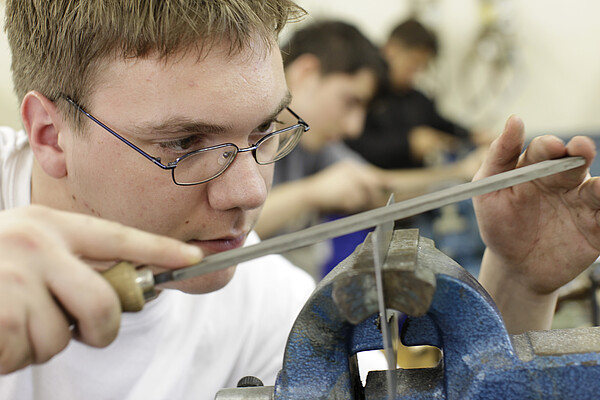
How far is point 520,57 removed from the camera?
15.2 ft

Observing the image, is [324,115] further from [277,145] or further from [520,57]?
[520,57]

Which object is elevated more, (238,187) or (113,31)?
(113,31)

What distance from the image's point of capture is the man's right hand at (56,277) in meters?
0.55

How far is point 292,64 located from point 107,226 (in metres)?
1.94

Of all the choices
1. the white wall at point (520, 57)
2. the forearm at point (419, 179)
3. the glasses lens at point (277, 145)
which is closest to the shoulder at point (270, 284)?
the glasses lens at point (277, 145)

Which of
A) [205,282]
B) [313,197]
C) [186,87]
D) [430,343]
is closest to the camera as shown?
[430,343]

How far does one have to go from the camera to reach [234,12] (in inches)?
35.4

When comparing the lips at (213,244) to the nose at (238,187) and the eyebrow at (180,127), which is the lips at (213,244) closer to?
the nose at (238,187)

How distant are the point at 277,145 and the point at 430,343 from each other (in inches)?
18.4

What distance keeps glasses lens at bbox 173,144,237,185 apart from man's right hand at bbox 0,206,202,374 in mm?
304

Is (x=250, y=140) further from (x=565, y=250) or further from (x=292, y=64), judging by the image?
(x=292, y=64)

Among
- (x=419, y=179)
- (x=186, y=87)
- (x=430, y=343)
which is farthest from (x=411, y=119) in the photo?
(x=430, y=343)

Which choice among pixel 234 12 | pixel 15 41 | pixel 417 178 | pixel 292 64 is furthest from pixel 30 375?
pixel 417 178

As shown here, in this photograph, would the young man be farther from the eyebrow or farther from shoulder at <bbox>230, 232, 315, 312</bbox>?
shoulder at <bbox>230, 232, 315, 312</bbox>
